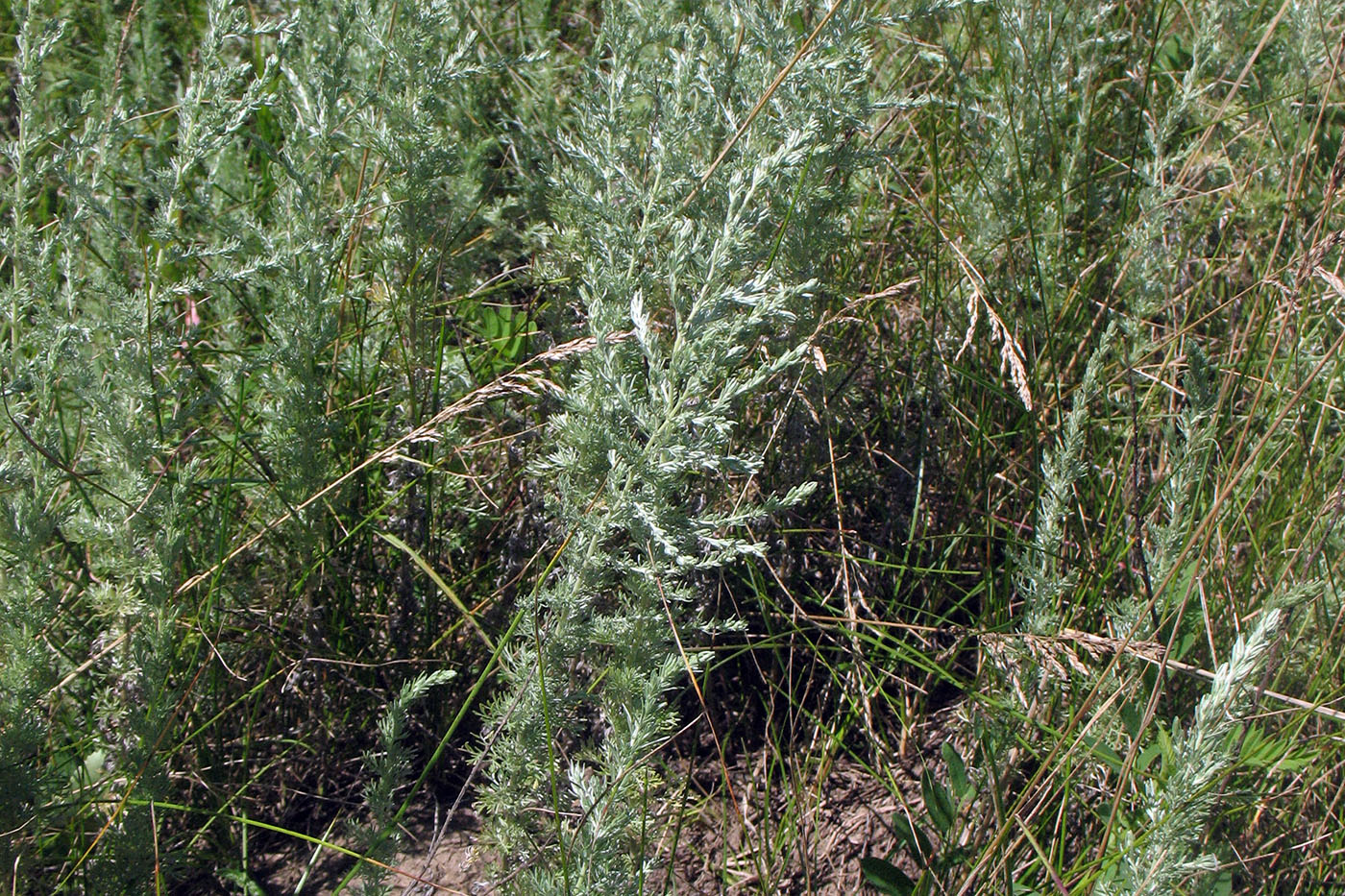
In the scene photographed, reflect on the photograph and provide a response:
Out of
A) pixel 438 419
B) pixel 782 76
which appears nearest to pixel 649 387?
pixel 438 419

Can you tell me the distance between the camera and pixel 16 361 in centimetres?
189

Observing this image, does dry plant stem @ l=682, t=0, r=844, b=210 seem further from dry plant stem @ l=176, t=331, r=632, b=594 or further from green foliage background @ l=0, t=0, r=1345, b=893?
dry plant stem @ l=176, t=331, r=632, b=594

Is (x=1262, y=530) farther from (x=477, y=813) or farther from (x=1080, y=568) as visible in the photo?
(x=477, y=813)

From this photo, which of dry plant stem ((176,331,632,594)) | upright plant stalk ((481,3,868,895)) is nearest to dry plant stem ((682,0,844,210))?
upright plant stalk ((481,3,868,895))

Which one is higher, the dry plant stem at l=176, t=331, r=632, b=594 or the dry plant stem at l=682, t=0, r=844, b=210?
the dry plant stem at l=682, t=0, r=844, b=210

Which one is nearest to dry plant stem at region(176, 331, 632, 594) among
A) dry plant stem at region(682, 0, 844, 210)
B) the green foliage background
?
the green foliage background

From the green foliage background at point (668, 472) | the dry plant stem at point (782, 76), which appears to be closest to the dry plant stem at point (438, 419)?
the green foliage background at point (668, 472)

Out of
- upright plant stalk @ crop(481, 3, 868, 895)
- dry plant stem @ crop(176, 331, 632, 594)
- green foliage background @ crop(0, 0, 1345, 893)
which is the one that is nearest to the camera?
upright plant stalk @ crop(481, 3, 868, 895)

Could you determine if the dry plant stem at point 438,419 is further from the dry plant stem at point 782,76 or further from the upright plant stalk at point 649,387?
the dry plant stem at point 782,76

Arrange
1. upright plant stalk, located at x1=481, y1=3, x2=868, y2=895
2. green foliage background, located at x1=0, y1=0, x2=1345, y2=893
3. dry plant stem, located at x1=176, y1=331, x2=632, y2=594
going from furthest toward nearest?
dry plant stem, located at x1=176, y1=331, x2=632, y2=594 → green foliage background, located at x1=0, y1=0, x2=1345, y2=893 → upright plant stalk, located at x1=481, y1=3, x2=868, y2=895

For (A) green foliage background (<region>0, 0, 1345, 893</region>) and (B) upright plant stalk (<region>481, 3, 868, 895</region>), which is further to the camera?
(A) green foliage background (<region>0, 0, 1345, 893</region>)

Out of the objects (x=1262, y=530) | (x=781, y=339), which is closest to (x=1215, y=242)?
(x=1262, y=530)

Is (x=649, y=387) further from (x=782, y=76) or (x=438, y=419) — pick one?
(x=782, y=76)

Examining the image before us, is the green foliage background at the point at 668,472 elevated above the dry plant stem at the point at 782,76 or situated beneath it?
situated beneath
